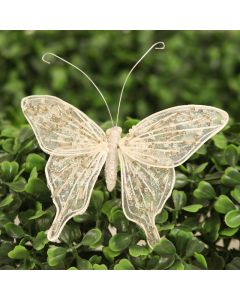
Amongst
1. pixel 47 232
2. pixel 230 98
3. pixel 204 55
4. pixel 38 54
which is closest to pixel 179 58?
pixel 204 55

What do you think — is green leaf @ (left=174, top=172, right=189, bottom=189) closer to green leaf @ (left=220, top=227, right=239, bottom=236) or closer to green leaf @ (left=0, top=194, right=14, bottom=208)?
green leaf @ (left=220, top=227, right=239, bottom=236)

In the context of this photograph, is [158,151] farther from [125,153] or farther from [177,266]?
[177,266]

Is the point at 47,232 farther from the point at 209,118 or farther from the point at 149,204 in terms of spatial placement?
the point at 209,118

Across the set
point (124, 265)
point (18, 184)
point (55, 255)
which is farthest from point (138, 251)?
point (18, 184)

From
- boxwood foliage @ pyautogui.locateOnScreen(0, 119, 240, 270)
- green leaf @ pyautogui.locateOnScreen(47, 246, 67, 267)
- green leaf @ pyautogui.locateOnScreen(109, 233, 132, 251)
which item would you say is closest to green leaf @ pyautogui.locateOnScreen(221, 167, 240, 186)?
boxwood foliage @ pyautogui.locateOnScreen(0, 119, 240, 270)

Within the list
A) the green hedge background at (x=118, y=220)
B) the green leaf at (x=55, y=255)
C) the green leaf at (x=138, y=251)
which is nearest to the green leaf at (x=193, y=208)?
the green hedge background at (x=118, y=220)

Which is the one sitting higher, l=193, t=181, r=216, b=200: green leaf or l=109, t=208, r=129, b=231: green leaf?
l=193, t=181, r=216, b=200: green leaf
